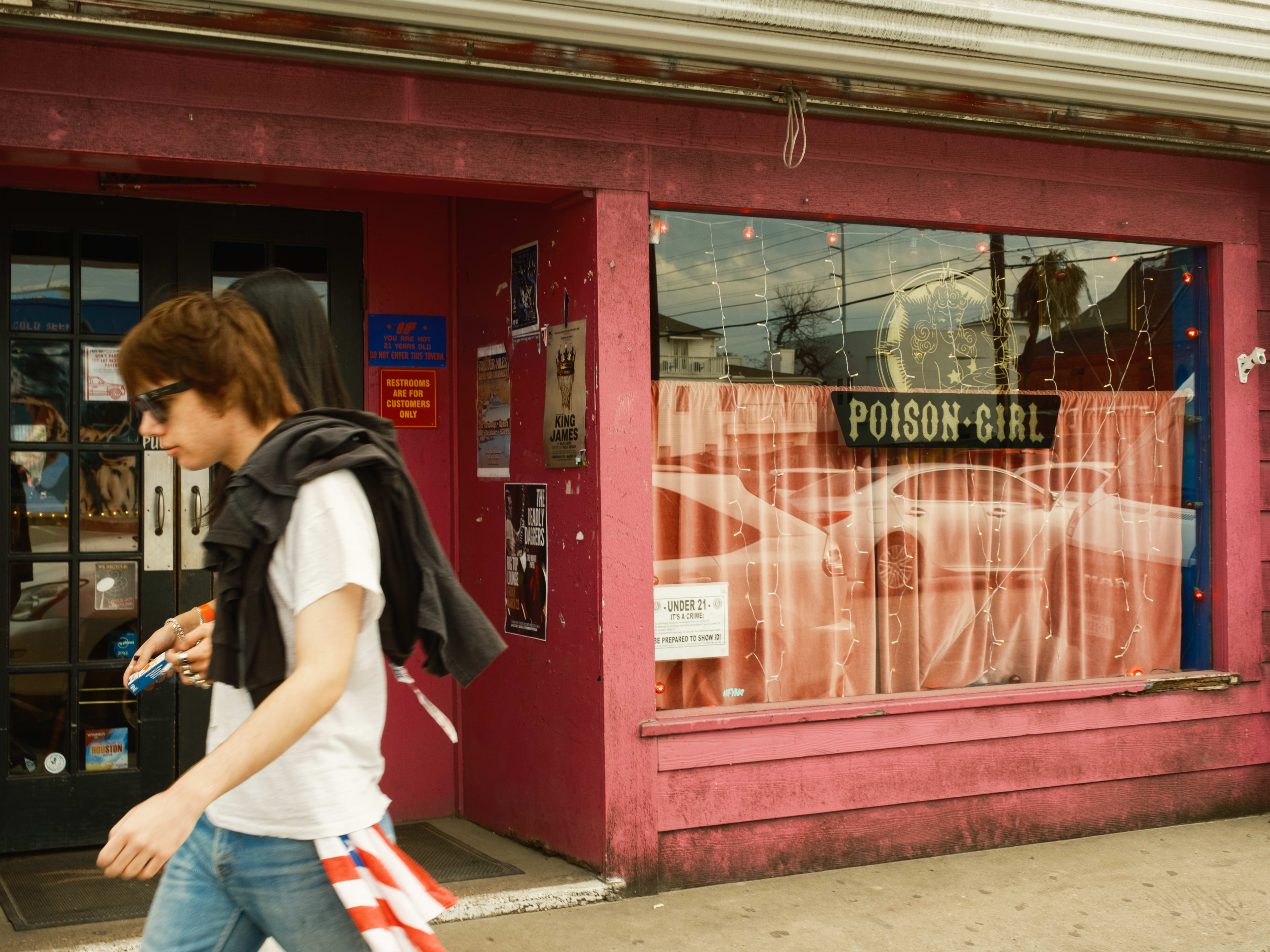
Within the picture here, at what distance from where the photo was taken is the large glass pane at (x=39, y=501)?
484cm

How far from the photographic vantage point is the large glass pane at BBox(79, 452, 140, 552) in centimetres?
496

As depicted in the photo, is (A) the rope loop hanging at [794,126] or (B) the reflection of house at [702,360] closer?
(A) the rope loop hanging at [794,126]

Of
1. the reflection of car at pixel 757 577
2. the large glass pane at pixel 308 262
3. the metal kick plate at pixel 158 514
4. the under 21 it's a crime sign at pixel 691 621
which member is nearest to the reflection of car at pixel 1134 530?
the reflection of car at pixel 757 577

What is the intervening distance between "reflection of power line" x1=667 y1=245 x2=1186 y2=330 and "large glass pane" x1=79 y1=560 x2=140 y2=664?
8.22ft

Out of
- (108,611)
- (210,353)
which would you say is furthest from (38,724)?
(210,353)

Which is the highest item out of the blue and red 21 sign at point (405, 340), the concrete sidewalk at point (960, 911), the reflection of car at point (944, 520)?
the blue and red 21 sign at point (405, 340)

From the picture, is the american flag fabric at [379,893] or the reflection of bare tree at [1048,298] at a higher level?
the reflection of bare tree at [1048,298]

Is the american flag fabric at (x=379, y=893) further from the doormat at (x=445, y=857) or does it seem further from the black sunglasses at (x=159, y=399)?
the doormat at (x=445, y=857)

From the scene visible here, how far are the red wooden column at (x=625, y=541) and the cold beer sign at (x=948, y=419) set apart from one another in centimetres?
105

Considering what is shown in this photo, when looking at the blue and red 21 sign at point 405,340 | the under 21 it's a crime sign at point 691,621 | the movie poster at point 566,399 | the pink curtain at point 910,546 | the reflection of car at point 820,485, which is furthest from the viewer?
the blue and red 21 sign at point 405,340

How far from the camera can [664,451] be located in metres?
4.93

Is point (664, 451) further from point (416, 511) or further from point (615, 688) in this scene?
point (416, 511)

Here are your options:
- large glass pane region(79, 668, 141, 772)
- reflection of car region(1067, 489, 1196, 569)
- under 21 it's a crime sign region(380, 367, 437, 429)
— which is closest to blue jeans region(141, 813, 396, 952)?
large glass pane region(79, 668, 141, 772)

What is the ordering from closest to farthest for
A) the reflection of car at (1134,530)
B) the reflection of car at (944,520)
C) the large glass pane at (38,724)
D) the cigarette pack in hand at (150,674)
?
the cigarette pack in hand at (150,674) < the large glass pane at (38,724) < the reflection of car at (944,520) < the reflection of car at (1134,530)
